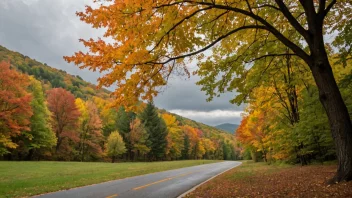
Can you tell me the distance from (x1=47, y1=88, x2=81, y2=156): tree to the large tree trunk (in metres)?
45.6

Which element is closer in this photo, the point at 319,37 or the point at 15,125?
the point at 319,37

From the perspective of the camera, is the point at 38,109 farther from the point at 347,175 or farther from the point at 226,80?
the point at 347,175

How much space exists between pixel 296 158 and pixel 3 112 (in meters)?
26.7

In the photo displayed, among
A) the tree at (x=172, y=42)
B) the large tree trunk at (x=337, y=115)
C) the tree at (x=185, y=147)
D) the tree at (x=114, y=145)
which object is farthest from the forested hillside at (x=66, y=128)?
the large tree trunk at (x=337, y=115)

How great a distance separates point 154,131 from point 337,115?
5926 cm

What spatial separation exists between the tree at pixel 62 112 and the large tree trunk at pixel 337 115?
45551 mm

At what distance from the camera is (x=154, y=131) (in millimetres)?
65438

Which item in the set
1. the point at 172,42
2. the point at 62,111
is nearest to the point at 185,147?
the point at 62,111

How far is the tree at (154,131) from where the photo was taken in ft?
213

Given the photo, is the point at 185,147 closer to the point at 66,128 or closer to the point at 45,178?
the point at 66,128

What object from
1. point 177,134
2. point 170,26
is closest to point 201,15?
point 170,26

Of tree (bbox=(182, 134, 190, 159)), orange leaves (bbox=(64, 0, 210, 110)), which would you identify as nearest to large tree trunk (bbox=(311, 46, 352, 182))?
orange leaves (bbox=(64, 0, 210, 110))

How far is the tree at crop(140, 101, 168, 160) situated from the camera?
65000mm

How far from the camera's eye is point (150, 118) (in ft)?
216
